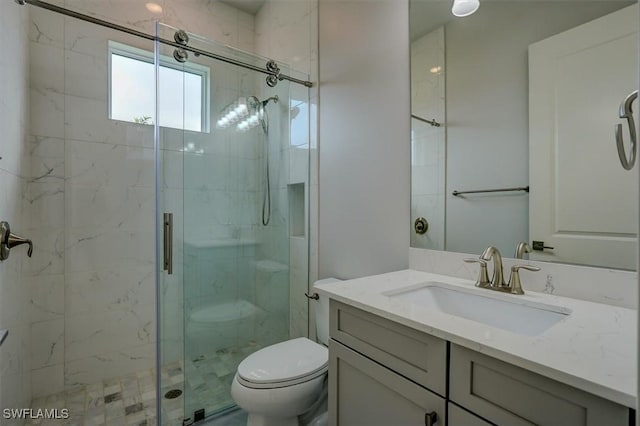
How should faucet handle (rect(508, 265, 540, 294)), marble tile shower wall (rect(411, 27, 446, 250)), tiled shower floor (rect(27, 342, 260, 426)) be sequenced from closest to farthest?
faucet handle (rect(508, 265, 540, 294))
marble tile shower wall (rect(411, 27, 446, 250))
tiled shower floor (rect(27, 342, 260, 426))

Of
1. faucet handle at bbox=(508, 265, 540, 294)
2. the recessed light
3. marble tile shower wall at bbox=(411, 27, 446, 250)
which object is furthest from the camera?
the recessed light

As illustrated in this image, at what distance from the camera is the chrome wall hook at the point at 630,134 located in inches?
32.6

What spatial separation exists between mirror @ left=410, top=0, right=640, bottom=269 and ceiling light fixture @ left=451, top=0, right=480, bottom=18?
28mm

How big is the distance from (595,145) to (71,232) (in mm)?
2694

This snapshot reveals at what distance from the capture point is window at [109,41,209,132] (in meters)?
1.66

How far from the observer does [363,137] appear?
67.3 inches

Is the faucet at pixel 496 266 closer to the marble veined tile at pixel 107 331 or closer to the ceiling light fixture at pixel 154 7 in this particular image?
the marble veined tile at pixel 107 331

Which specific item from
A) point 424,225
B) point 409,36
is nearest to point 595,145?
point 424,225

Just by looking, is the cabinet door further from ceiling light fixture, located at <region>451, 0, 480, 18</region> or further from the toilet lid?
ceiling light fixture, located at <region>451, 0, 480, 18</region>

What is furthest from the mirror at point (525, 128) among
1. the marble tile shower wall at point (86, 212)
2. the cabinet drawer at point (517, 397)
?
the marble tile shower wall at point (86, 212)

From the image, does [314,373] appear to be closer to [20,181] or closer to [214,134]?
[214,134]

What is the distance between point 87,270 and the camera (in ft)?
6.46

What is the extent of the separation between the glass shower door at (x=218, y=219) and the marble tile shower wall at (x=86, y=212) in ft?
0.62

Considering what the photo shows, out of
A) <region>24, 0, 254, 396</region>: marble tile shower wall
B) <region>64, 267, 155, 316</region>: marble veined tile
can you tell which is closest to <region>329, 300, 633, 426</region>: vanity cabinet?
<region>24, 0, 254, 396</region>: marble tile shower wall
